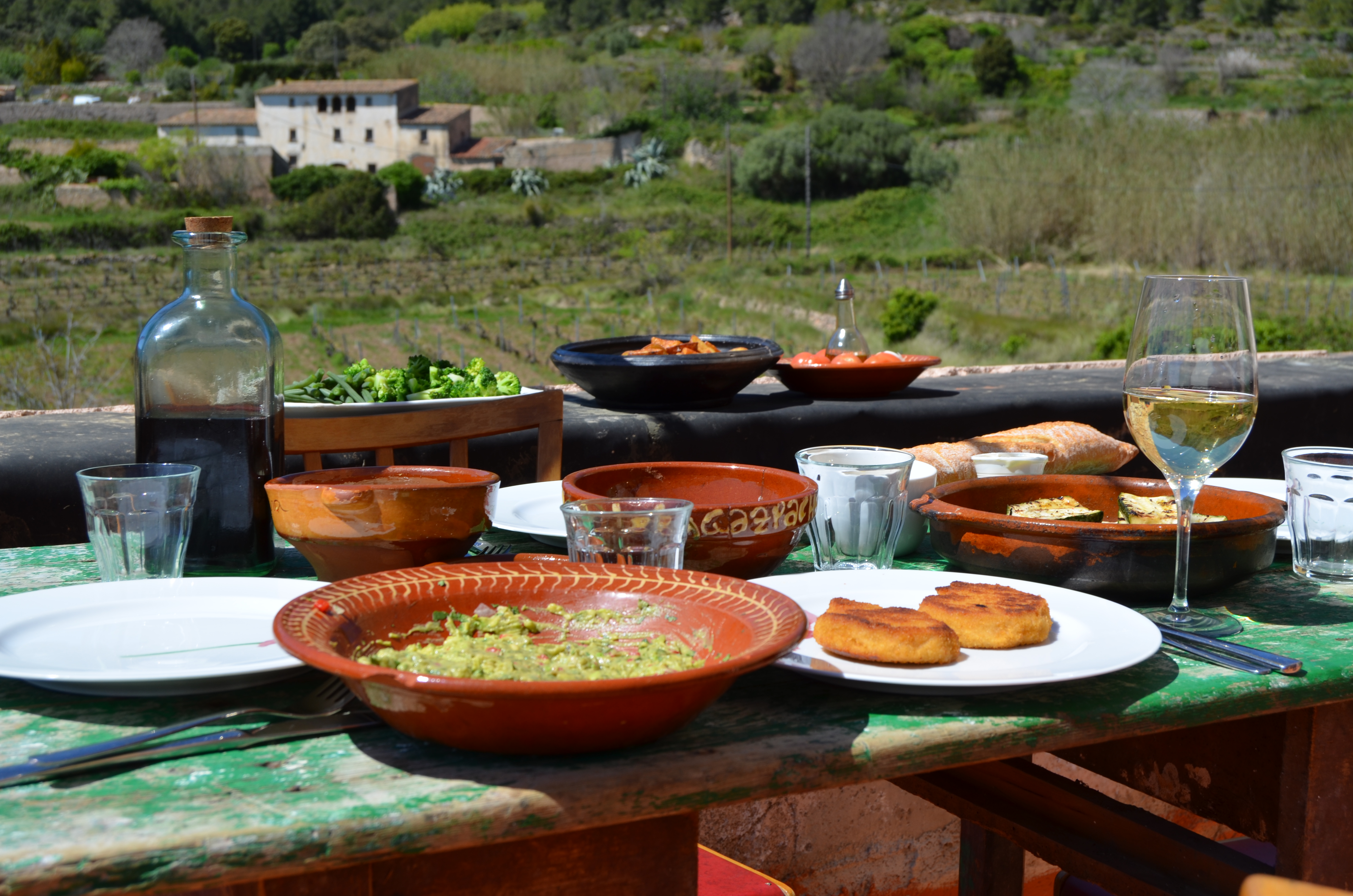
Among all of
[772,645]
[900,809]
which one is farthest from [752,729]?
[900,809]

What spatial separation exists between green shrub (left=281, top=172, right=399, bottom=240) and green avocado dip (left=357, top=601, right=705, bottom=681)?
40351mm

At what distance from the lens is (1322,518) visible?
1011mm

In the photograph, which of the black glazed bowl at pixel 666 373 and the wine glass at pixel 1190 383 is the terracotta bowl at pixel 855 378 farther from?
the wine glass at pixel 1190 383

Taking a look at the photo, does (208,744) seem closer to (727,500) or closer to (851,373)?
(727,500)

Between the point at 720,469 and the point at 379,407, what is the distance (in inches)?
29.1

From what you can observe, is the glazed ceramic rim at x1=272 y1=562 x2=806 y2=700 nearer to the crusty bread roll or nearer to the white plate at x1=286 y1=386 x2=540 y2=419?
the crusty bread roll

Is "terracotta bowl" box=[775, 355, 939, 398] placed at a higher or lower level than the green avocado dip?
lower

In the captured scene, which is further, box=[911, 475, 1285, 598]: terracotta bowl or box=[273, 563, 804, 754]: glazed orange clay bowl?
box=[911, 475, 1285, 598]: terracotta bowl

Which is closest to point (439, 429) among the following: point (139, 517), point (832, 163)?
point (139, 517)

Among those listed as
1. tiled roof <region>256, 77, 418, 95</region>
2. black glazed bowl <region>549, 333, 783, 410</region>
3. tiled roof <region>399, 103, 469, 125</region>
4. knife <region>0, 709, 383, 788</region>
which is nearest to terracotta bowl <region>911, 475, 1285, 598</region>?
knife <region>0, 709, 383, 788</region>

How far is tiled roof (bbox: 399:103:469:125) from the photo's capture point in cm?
4738

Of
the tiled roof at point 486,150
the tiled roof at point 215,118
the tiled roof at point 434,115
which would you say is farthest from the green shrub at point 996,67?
the tiled roof at point 215,118

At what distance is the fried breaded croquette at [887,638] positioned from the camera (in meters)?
0.71

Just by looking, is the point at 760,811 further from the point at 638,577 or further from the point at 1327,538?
the point at 638,577
